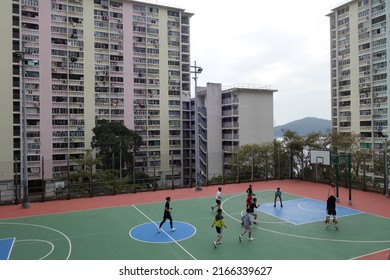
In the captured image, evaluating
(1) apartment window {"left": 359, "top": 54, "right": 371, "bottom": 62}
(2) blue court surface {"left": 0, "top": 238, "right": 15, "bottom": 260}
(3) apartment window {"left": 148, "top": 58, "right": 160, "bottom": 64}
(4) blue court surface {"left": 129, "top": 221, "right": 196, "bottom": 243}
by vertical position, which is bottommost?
(2) blue court surface {"left": 0, "top": 238, "right": 15, "bottom": 260}

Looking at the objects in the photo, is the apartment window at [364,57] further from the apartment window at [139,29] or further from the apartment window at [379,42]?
the apartment window at [139,29]

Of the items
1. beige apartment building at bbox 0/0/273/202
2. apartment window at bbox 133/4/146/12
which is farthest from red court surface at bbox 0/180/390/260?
apartment window at bbox 133/4/146/12

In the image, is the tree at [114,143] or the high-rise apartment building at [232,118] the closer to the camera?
the tree at [114,143]

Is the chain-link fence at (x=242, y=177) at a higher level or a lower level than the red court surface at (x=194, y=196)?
higher

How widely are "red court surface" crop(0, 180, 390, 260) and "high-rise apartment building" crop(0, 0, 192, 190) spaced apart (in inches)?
851

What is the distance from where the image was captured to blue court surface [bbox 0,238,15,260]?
10.4 m

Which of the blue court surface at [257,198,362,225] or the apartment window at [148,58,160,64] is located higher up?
the apartment window at [148,58,160,64]

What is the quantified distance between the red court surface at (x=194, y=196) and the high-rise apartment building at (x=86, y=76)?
70.9 feet

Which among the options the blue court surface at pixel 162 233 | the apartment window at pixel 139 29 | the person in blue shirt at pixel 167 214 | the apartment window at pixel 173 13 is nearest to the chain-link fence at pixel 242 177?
the blue court surface at pixel 162 233

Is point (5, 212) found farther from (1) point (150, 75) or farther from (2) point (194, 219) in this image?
(1) point (150, 75)

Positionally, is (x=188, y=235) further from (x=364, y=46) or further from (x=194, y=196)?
(x=364, y=46)

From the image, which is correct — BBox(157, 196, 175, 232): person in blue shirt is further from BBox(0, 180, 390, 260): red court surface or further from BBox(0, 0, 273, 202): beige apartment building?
BBox(0, 0, 273, 202): beige apartment building

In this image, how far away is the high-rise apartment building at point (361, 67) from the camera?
150 ft

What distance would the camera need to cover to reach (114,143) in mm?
38719
